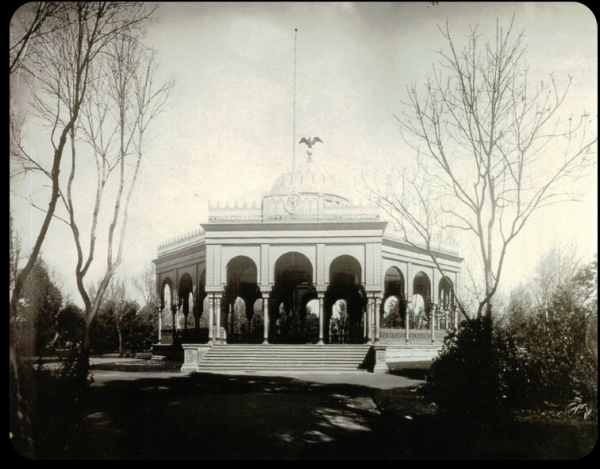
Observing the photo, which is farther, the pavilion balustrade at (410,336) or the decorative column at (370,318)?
the pavilion balustrade at (410,336)

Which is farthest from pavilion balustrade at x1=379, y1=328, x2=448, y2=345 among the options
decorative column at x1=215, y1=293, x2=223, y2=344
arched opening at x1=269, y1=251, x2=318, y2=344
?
decorative column at x1=215, y1=293, x2=223, y2=344

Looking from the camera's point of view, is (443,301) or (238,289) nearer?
(443,301)

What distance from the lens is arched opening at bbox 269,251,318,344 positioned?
2767 cm

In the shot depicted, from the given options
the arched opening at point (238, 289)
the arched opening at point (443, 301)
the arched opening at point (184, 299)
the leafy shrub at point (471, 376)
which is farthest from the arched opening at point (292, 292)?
the leafy shrub at point (471, 376)

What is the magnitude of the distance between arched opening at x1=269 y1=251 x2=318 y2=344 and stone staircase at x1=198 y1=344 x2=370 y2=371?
489cm

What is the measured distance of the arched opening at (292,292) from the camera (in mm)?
27672

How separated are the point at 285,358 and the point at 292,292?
11.6 meters

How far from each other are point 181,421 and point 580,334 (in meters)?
7.61

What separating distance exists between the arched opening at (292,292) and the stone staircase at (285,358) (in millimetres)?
4889

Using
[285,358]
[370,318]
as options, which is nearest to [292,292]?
[370,318]

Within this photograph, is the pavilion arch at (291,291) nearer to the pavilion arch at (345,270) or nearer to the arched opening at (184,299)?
the pavilion arch at (345,270)

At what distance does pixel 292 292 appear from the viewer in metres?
33.2

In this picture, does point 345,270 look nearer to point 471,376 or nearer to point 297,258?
point 297,258

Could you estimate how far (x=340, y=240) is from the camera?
23203 mm
